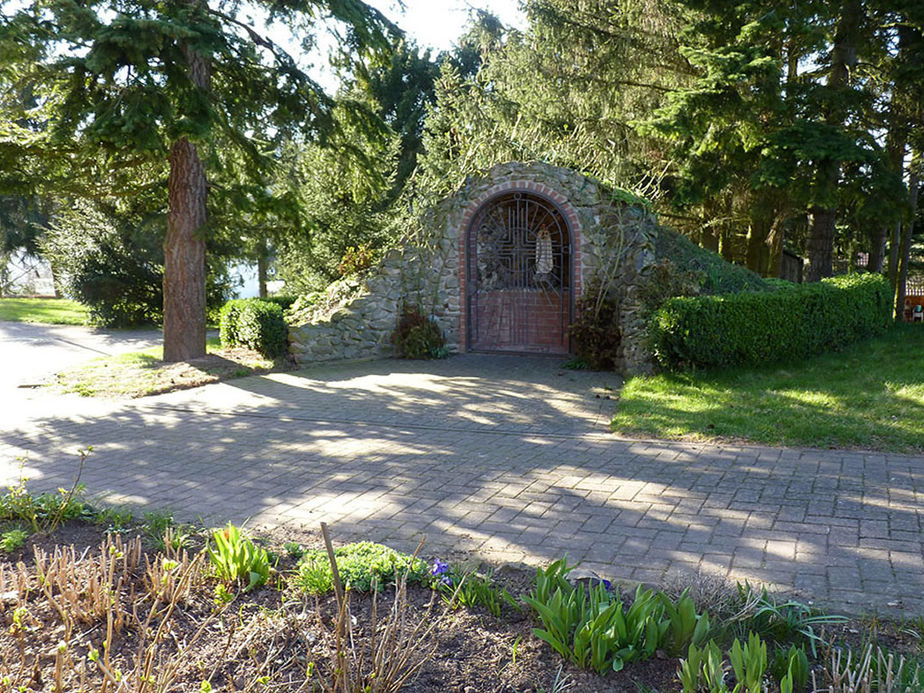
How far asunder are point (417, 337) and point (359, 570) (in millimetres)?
8882

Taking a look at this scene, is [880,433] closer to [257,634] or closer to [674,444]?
[674,444]

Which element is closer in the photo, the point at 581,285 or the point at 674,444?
the point at 674,444

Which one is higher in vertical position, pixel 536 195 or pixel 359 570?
pixel 536 195

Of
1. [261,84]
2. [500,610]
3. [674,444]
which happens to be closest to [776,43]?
[261,84]

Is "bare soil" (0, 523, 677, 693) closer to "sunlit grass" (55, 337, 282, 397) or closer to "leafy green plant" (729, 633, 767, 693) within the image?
"leafy green plant" (729, 633, 767, 693)

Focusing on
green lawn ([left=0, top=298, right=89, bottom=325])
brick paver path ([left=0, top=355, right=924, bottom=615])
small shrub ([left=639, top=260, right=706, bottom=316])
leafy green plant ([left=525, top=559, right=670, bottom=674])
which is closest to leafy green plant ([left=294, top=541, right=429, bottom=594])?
brick paver path ([left=0, top=355, right=924, bottom=615])

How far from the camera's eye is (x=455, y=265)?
12.5 metres

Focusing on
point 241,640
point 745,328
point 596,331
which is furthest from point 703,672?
point 596,331

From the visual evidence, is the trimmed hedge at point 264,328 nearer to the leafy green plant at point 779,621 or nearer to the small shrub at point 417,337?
the small shrub at point 417,337

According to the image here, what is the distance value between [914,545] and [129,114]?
9222mm

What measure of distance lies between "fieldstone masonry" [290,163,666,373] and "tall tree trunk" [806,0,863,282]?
2.89m

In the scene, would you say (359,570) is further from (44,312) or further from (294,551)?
(44,312)

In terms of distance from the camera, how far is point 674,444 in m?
6.63

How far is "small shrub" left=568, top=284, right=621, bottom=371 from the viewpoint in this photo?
35.8 feet
